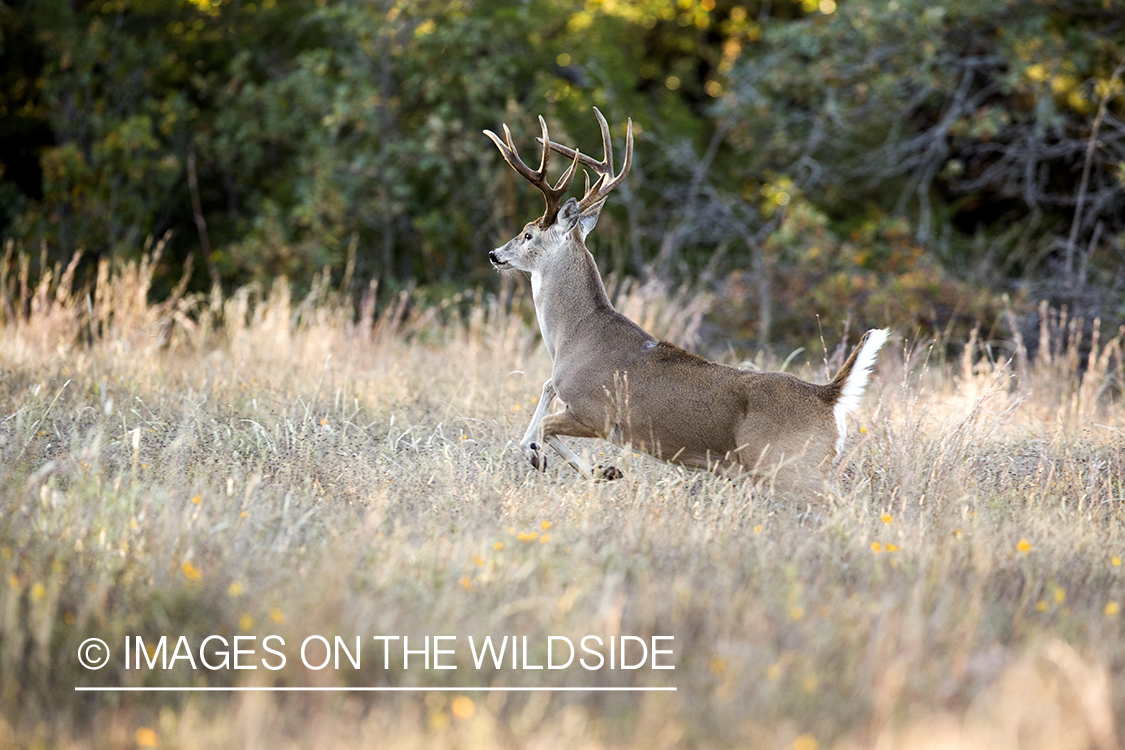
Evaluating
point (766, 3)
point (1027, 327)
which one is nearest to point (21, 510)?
point (1027, 327)

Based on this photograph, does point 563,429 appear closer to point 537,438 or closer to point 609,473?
point 537,438

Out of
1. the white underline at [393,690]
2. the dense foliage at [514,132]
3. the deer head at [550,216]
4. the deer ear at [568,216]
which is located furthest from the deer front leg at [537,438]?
the dense foliage at [514,132]

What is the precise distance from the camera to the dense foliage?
1212 centimetres

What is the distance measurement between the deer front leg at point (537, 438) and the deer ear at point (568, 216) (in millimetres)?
988

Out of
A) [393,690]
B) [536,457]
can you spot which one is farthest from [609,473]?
[393,690]

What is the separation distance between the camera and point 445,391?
716 cm

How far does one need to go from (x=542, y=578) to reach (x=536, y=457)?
5.99ft

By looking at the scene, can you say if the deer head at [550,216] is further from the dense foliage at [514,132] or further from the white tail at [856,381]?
the dense foliage at [514,132]

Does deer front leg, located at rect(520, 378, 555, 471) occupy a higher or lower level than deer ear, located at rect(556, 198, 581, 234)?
lower

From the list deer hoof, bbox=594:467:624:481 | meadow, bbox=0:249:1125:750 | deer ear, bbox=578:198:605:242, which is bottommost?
deer hoof, bbox=594:467:624:481

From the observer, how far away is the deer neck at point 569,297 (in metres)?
5.83

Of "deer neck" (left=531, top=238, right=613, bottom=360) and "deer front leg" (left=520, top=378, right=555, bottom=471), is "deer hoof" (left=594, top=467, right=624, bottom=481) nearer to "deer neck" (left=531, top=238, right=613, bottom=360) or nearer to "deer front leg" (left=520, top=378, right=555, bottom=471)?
"deer front leg" (left=520, top=378, right=555, bottom=471)

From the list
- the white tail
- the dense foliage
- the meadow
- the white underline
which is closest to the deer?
the white tail

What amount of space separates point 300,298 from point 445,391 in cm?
713
